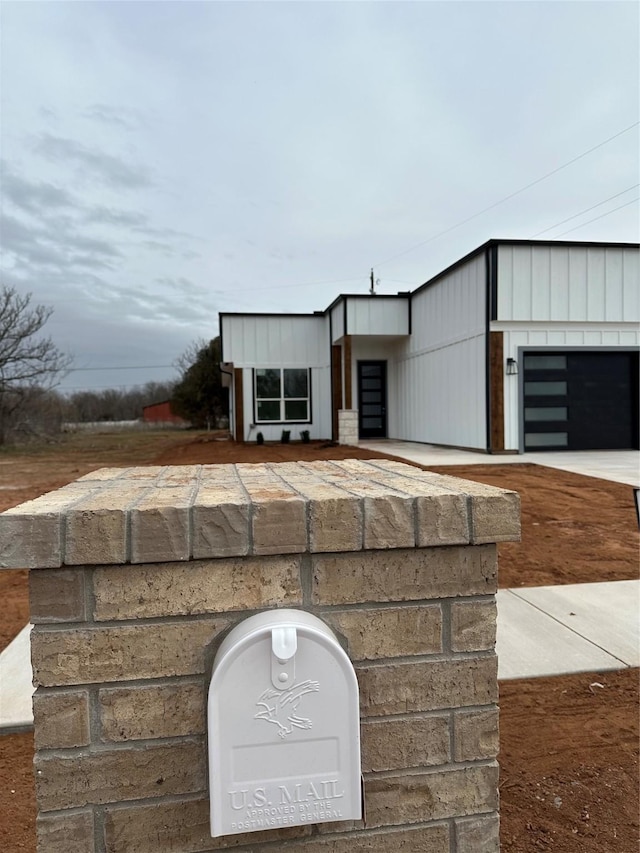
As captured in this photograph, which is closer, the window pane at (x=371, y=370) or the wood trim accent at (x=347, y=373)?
the wood trim accent at (x=347, y=373)

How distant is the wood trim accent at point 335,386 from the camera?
699 inches

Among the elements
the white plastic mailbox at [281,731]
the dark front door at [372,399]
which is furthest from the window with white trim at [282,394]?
the white plastic mailbox at [281,731]

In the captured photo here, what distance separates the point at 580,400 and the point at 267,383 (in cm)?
1018

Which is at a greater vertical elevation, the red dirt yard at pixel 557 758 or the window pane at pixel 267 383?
the window pane at pixel 267 383

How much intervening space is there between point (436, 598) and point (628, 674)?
6.72 ft

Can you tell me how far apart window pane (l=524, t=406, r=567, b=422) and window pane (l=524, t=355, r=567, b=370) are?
0.93 metres

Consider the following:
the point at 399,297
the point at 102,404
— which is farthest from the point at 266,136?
the point at 102,404

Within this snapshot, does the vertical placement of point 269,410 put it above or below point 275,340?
below

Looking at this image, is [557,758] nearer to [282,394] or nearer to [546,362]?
[546,362]

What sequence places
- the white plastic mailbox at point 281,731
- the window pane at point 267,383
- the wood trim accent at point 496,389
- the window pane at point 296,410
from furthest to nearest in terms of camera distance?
1. the window pane at point 296,410
2. the window pane at point 267,383
3. the wood trim accent at point 496,389
4. the white plastic mailbox at point 281,731

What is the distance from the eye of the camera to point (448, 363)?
14500 mm

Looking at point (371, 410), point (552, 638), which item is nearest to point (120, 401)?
point (371, 410)

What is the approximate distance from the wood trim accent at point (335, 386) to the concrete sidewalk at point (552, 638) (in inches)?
542

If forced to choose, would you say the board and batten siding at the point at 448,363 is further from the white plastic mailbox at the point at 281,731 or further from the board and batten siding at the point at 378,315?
the white plastic mailbox at the point at 281,731
